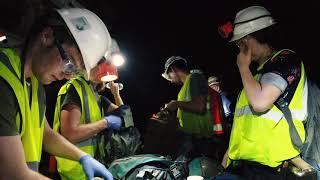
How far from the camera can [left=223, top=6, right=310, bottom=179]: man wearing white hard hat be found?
2.86m

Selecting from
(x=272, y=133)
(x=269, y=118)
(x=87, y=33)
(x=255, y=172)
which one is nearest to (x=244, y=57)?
(x=269, y=118)

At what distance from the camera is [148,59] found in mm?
12945

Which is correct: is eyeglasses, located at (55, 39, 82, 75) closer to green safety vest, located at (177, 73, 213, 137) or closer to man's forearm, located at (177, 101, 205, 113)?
man's forearm, located at (177, 101, 205, 113)

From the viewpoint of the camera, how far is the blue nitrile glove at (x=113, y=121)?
3678 mm

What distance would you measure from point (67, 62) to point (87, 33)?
27 cm

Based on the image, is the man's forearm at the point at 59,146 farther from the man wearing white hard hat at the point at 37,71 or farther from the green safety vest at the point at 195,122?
the green safety vest at the point at 195,122

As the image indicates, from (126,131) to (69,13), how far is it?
172 centimetres

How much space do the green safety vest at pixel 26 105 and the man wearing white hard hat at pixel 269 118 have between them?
5.31 feet

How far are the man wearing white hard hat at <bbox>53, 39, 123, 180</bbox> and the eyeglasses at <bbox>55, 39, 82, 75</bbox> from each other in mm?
896

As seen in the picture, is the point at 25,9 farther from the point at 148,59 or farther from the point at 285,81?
the point at 148,59

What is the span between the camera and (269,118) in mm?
2916

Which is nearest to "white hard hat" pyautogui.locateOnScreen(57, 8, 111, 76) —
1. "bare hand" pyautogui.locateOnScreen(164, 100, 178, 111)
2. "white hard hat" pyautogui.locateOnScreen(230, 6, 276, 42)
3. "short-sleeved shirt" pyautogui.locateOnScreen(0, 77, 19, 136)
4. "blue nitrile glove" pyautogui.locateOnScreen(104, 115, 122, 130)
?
"short-sleeved shirt" pyautogui.locateOnScreen(0, 77, 19, 136)

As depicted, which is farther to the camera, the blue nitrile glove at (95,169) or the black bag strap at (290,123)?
the black bag strap at (290,123)

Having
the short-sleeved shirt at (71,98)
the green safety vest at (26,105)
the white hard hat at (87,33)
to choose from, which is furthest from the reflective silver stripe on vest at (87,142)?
the white hard hat at (87,33)
